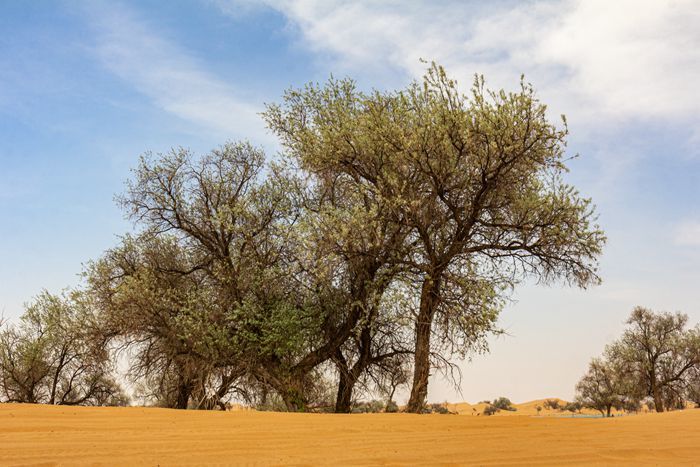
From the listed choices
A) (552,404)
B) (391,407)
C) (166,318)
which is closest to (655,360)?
(552,404)

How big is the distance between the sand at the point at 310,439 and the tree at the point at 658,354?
1098 inches

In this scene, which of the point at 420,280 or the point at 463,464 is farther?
the point at 420,280

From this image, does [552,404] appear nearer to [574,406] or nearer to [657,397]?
[574,406]

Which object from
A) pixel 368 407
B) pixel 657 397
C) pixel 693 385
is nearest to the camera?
pixel 368 407

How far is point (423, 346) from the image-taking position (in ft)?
51.6

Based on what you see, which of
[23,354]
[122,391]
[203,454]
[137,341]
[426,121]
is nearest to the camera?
[203,454]

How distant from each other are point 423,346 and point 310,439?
856 centimetres

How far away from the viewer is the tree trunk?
15.4 metres

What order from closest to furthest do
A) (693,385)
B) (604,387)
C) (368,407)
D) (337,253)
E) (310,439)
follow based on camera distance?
(310,439)
(337,253)
(368,407)
(693,385)
(604,387)

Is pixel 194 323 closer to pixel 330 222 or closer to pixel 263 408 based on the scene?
pixel 263 408

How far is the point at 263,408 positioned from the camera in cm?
1872

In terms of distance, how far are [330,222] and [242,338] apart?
16.8ft

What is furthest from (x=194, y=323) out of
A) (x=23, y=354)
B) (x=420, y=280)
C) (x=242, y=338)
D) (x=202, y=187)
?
(x=23, y=354)

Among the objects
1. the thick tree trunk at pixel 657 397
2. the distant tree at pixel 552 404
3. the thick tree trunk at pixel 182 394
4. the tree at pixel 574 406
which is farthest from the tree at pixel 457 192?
the distant tree at pixel 552 404
